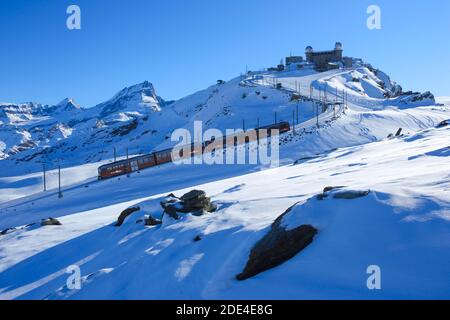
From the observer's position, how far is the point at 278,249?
359 inches

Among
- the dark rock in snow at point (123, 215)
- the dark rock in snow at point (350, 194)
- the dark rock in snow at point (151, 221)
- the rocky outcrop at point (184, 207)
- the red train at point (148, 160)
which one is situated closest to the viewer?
the dark rock in snow at point (350, 194)

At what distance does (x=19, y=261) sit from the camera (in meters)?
16.9

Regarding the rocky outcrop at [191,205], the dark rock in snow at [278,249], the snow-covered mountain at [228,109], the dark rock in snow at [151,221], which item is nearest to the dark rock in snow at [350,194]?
the dark rock in snow at [278,249]

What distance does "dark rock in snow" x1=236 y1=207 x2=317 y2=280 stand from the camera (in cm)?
884

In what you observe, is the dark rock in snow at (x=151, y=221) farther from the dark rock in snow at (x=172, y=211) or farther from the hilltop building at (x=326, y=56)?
the hilltop building at (x=326, y=56)

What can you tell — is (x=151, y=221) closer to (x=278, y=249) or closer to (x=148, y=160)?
(x=278, y=249)

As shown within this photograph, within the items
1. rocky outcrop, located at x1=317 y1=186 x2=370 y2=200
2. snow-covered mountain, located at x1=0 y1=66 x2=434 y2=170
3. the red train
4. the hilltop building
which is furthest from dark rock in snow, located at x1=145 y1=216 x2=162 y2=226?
the hilltop building

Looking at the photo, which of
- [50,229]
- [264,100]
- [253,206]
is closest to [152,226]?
[253,206]

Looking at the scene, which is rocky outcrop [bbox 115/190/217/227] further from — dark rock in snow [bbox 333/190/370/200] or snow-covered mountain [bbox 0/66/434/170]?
snow-covered mountain [bbox 0/66/434/170]

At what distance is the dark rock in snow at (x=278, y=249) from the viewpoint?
348 inches

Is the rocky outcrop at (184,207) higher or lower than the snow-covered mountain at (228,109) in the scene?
lower

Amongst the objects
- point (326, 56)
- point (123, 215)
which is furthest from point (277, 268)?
point (326, 56)

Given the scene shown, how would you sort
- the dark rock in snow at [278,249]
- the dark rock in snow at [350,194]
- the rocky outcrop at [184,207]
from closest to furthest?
the dark rock in snow at [278,249]
the dark rock in snow at [350,194]
the rocky outcrop at [184,207]
